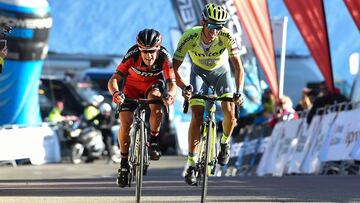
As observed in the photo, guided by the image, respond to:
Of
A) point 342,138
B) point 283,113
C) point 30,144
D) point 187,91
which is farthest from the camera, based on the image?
point 30,144

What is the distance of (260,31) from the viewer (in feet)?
79.4

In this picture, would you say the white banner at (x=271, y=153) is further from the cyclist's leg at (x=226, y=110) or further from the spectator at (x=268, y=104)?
the cyclist's leg at (x=226, y=110)

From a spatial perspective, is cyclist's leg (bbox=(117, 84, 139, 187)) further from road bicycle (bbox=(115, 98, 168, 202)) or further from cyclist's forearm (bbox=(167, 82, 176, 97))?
cyclist's forearm (bbox=(167, 82, 176, 97))

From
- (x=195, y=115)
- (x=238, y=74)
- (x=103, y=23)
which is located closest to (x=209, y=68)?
(x=238, y=74)

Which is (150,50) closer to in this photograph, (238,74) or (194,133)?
(238,74)

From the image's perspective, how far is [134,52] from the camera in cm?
1151

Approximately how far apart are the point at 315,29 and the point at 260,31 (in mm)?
2148

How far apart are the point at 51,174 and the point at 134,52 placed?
11.7 meters

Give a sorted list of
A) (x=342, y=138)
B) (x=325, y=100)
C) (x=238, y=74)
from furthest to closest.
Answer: (x=325, y=100), (x=342, y=138), (x=238, y=74)

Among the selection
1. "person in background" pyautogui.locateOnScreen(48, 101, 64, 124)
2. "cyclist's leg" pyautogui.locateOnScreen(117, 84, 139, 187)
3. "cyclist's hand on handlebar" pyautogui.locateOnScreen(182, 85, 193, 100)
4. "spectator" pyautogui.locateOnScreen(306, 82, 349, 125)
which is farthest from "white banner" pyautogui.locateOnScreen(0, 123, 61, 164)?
"cyclist's hand on handlebar" pyautogui.locateOnScreen(182, 85, 193, 100)

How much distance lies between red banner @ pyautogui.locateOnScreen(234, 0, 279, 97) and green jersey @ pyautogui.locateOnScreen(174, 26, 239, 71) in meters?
12.1

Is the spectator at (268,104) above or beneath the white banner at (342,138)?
beneath

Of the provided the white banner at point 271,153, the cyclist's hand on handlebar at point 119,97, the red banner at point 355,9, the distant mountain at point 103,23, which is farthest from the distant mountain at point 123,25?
the cyclist's hand on handlebar at point 119,97

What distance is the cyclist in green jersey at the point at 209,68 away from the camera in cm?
1166
